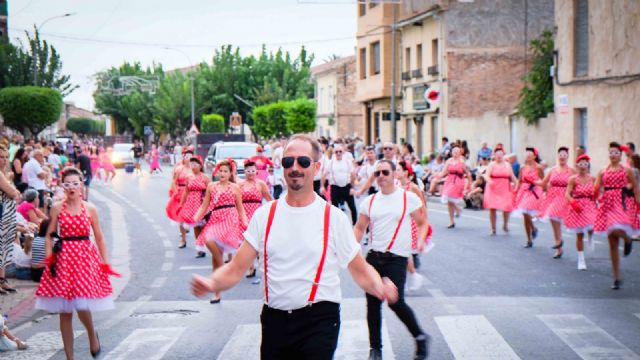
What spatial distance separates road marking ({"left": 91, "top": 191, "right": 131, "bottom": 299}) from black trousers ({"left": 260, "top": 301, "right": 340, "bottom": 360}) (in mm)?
7572

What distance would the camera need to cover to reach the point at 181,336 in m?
9.61

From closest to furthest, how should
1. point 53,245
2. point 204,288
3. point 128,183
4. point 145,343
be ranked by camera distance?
point 204,288 < point 53,245 < point 145,343 < point 128,183

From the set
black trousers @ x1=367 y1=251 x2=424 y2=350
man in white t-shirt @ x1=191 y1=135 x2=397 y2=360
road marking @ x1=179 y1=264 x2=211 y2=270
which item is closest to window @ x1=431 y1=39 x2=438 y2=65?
road marking @ x1=179 y1=264 x2=211 y2=270

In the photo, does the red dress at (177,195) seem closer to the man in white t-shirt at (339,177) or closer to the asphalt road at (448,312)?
the asphalt road at (448,312)

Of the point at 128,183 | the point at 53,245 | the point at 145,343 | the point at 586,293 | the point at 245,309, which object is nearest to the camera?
the point at 53,245

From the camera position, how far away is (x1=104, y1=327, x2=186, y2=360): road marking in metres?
8.71

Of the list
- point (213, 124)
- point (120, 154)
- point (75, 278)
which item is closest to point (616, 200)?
point (75, 278)

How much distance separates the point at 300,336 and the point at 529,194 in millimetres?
12767

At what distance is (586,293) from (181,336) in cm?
537

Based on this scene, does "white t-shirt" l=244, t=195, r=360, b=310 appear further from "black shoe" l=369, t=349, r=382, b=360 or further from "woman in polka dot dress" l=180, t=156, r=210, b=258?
"woman in polka dot dress" l=180, t=156, r=210, b=258

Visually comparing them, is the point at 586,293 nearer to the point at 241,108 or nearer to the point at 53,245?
the point at 53,245

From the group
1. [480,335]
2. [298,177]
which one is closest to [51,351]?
[480,335]

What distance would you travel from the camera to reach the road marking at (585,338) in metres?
8.52

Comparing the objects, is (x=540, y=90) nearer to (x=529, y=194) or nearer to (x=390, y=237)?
(x=529, y=194)
